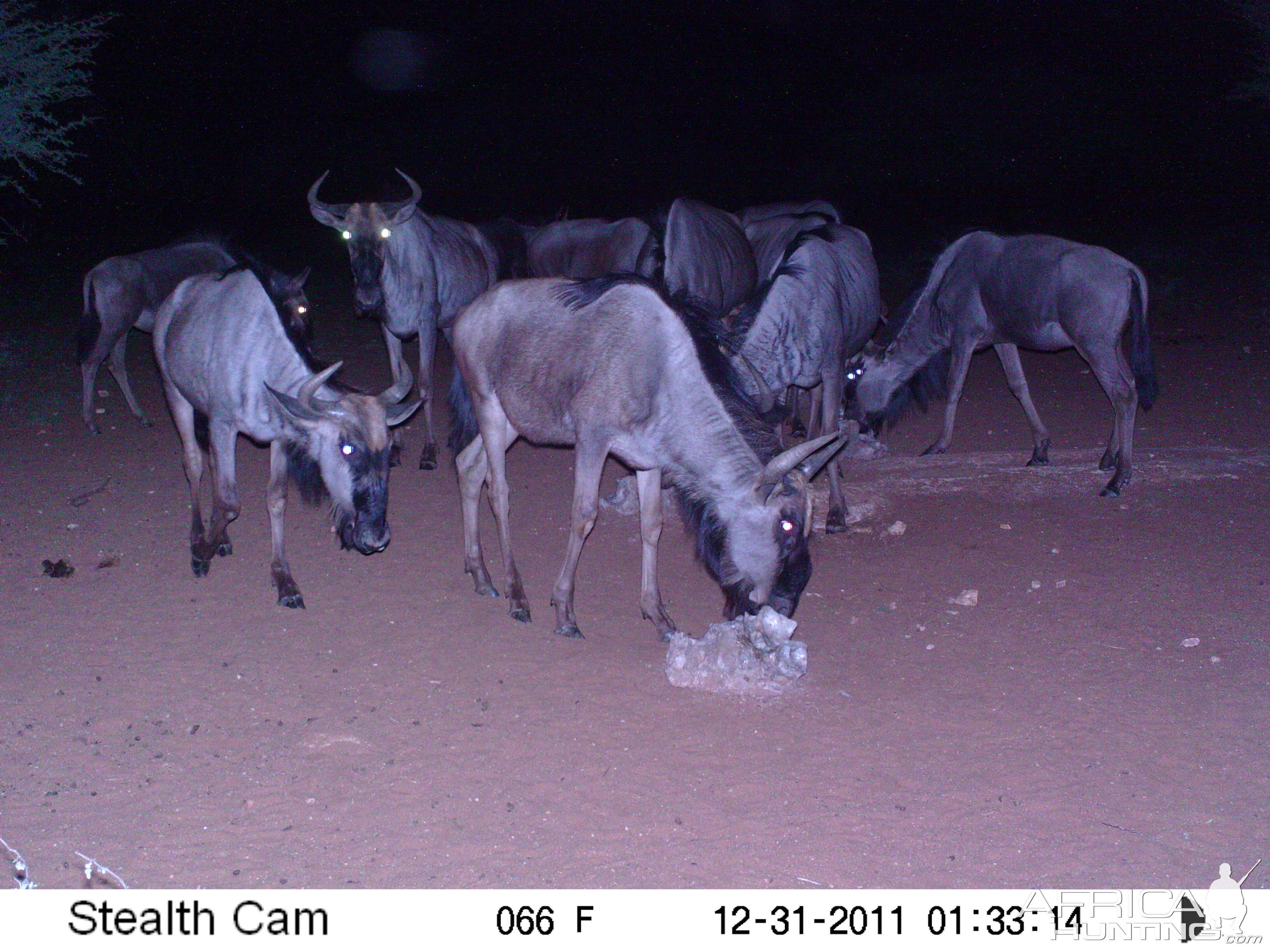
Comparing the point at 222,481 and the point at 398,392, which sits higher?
the point at 398,392

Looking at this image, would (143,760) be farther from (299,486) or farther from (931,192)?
(931,192)

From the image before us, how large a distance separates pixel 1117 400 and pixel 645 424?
4320mm

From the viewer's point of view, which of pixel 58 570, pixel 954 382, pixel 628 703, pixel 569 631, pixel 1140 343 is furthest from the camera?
pixel 954 382

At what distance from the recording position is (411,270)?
902cm

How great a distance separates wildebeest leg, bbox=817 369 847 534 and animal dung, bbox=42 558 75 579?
15.3 ft

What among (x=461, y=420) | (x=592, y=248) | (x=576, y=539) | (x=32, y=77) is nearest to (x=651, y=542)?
(x=576, y=539)

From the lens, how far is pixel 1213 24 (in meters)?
29.9

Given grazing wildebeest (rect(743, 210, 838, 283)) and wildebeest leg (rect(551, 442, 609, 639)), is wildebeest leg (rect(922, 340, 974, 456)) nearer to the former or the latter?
grazing wildebeest (rect(743, 210, 838, 283))

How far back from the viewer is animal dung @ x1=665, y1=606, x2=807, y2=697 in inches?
197

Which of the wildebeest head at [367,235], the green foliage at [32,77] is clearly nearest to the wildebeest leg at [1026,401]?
the wildebeest head at [367,235]

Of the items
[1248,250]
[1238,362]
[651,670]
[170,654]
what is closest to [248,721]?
[170,654]

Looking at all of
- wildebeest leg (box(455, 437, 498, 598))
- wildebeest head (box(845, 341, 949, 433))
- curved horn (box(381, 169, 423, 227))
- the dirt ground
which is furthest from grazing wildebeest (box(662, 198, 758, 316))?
wildebeest leg (box(455, 437, 498, 598))

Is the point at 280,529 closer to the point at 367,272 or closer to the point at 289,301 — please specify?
the point at 289,301

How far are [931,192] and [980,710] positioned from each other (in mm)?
26332
